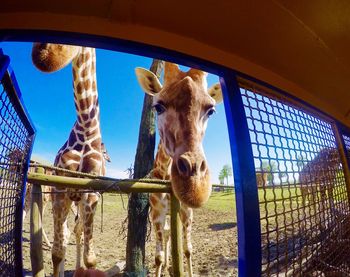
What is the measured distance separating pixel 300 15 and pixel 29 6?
2.65ft

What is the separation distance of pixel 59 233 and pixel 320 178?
2.92 m

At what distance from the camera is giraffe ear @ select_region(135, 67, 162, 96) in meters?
3.28

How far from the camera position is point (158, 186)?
2850mm

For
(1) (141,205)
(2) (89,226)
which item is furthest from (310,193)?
(1) (141,205)

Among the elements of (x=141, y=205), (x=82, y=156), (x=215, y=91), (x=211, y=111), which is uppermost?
(x=215, y=91)

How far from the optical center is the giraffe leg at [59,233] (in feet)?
10.2

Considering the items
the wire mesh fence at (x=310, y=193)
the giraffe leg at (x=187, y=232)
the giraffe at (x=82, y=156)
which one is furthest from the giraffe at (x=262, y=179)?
the giraffe leg at (x=187, y=232)

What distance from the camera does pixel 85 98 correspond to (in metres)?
4.14

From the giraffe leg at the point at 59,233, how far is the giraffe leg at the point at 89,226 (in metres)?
0.22

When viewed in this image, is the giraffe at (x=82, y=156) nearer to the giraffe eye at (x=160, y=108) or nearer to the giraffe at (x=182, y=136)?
the giraffe at (x=182, y=136)

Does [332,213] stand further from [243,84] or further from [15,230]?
[15,230]

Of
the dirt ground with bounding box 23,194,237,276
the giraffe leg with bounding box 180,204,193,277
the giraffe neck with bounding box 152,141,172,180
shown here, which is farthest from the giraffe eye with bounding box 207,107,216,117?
the dirt ground with bounding box 23,194,237,276

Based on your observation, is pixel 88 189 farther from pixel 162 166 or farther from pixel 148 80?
pixel 162 166

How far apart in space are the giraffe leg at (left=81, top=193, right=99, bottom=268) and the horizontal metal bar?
3.31 ft
